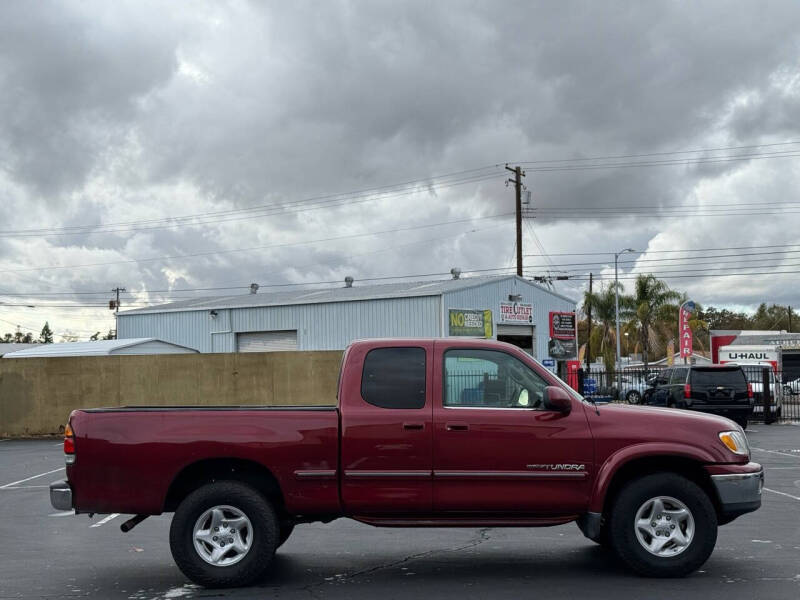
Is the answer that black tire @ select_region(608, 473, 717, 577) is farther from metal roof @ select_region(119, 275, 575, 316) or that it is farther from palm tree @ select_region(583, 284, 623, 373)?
palm tree @ select_region(583, 284, 623, 373)

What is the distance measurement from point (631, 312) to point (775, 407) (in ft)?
104

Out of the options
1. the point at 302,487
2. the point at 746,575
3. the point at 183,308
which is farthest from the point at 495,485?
the point at 183,308

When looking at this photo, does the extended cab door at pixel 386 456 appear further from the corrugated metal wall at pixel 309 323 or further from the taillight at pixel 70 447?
the corrugated metal wall at pixel 309 323

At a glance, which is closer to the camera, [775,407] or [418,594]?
[418,594]

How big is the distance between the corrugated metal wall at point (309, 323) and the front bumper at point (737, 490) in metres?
29.3

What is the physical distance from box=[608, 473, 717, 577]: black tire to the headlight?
45cm

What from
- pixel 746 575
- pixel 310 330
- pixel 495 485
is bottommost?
pixel 746 575

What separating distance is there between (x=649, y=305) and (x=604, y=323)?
368cm

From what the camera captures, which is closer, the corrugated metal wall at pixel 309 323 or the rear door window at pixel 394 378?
the rear door window at pixel 394 378

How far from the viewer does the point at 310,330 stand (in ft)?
134

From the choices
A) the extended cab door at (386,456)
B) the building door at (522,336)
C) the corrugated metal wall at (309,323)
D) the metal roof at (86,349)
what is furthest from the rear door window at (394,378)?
the building door at (522,336)

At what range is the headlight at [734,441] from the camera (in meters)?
7.30

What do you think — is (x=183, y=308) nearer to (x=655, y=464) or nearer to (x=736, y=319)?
(x=655, y=464)

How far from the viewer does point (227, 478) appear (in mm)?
7398
